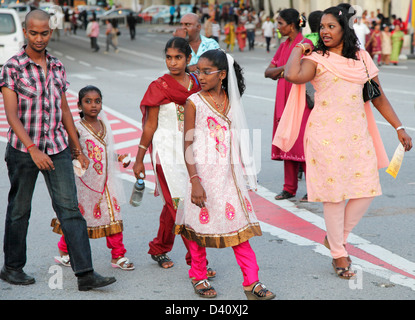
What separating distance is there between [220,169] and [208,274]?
2.79 feet

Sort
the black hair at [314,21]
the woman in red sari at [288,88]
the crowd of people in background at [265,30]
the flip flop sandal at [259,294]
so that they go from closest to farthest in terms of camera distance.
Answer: the flip flop sandal at [259,294], the black hair at [314,21], the woman in red sari at [288,88], the crowd of people in background at [265,30]

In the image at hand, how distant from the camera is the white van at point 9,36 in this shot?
2291cm

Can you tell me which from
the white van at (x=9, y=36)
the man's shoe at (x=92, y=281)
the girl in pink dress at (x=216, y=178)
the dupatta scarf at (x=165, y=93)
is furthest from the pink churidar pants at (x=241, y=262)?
the white van at (x=9, y=36)

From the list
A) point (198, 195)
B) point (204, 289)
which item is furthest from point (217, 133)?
point (204, 289)

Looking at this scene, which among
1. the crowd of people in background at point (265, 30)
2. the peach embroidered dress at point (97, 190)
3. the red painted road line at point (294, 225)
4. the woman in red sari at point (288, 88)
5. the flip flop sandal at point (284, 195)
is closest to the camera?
the peach embroidered dress at point (97, 190)

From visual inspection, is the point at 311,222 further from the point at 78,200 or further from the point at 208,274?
the point at 78,200

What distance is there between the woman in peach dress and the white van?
63.3ft

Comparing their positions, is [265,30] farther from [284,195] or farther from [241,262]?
[241,262]

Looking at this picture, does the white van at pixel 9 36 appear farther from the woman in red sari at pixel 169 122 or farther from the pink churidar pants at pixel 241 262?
the pink churidar pants at pixel 241 262

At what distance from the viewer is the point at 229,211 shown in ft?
14.7

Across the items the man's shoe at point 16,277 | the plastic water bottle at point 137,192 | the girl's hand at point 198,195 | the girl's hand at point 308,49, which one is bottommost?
the man's shoe at point 16,277

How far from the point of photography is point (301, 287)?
15.5ft

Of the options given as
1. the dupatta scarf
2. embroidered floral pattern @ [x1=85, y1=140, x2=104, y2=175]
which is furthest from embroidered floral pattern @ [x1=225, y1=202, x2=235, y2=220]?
embroidered floral pattern @ [x1=85, y1=140, x2=104, y2=175]

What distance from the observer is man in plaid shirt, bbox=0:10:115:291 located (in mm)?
4480
